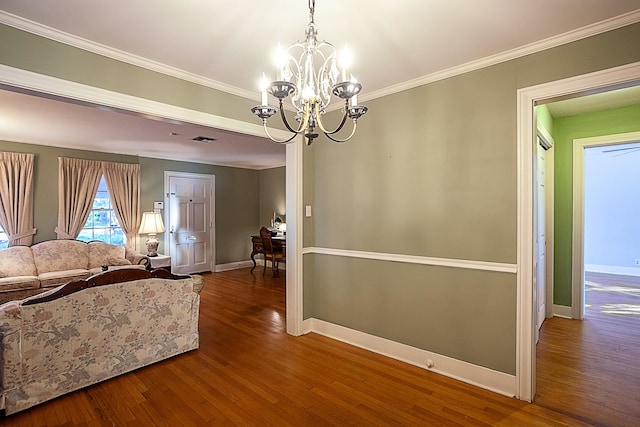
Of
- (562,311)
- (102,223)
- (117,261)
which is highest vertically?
(102,223)

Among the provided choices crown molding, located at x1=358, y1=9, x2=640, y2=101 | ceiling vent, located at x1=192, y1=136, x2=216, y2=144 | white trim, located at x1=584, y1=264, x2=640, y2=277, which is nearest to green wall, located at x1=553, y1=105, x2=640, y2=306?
crown molding, located at x1=358, y1=9, x2=640, y2=101

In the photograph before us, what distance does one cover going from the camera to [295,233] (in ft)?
11.4

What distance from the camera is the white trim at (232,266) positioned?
7473 mm

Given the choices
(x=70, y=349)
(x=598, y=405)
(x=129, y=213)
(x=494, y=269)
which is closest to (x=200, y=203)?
(x=129, y=213)

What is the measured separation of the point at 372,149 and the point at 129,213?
4.98 meters

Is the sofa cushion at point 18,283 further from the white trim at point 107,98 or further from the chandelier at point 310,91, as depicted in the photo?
the chandelier at point 310,91

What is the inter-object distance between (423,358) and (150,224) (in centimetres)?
515

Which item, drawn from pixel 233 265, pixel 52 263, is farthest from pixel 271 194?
pixel 52 263

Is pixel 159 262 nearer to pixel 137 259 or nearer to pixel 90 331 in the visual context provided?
pixel 137 259

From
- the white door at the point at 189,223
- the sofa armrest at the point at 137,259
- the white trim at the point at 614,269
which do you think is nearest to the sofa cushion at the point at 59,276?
the sofa armrest at the point at 137,259

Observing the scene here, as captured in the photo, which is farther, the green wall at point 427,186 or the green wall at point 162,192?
the green wall at point 162,192

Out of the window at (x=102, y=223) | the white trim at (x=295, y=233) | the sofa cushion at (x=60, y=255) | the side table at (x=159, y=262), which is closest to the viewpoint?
the white trim at (x=295, y=233)

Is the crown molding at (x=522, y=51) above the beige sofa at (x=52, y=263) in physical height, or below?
above

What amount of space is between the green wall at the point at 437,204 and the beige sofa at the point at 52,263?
3.58m
